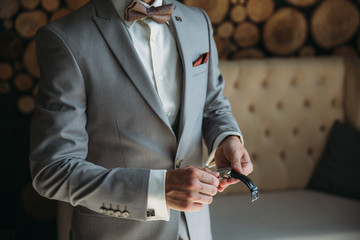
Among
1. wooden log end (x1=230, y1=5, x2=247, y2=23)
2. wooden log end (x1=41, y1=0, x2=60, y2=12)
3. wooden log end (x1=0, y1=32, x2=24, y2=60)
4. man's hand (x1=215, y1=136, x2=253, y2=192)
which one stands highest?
wooden log end (x1=41, y1=0, x2=60, y2=12)

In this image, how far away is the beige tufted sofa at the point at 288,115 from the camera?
7.29 feet

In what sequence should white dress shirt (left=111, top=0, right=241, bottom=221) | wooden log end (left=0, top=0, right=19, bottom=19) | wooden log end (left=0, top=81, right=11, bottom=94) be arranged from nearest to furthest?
1. white dress shirt (left=111, top=0, right=241, bottom=221)
2. wooden log end (left=0, top=0, right=19, bottom=19)
3. wooden log end (left=0, top=81, right=11, bottom=94)

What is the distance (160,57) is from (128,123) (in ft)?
0.79

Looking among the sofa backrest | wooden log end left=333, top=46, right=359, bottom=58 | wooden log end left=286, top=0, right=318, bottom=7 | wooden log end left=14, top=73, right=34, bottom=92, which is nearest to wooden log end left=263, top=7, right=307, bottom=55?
wooden log end left=286, top=0, right=318, bottom=7

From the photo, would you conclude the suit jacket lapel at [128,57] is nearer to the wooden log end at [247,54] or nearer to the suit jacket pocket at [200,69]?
the suit jacket pocket at [200,69]

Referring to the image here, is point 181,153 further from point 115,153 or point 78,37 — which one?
point 78,37

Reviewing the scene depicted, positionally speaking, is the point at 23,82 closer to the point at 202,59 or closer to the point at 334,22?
the point at 202,59

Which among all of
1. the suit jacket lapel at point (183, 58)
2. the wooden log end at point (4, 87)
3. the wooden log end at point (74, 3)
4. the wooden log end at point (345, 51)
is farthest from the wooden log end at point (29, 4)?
the wooden log end at point (345, 51)

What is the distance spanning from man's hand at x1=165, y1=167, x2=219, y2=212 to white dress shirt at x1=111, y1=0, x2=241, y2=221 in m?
0.27

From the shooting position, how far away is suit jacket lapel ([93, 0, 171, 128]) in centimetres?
100

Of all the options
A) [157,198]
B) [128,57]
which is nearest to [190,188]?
[157,198]

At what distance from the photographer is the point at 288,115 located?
7.57 feet

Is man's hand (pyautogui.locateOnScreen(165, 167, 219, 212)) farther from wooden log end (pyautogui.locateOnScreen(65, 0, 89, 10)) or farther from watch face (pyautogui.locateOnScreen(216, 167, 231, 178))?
wooden log end (pyautogui.locateOnScreen(65, 0, 89, 10))

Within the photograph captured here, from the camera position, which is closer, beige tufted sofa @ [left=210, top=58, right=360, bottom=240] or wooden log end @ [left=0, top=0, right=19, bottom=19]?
wooden log end @ [left=0, top=0, right=19, bottom=19]
